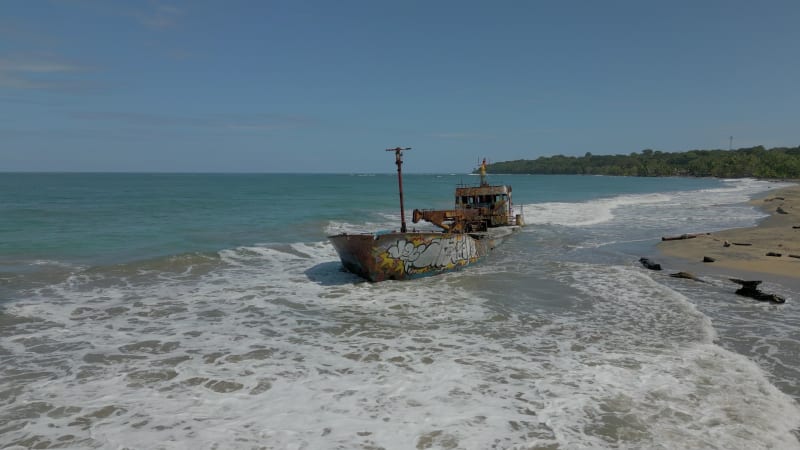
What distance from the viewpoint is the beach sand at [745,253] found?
52.0 feet

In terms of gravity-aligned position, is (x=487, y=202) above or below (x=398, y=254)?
above

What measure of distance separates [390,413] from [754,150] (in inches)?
8654

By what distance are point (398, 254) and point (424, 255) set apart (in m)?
1.02

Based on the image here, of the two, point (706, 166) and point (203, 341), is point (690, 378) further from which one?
point (706, 166)

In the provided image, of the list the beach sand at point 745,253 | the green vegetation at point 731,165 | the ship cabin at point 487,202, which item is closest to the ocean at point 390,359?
the beach sand at point 745,253

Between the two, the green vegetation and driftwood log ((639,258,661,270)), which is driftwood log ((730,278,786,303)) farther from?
the green vegetation

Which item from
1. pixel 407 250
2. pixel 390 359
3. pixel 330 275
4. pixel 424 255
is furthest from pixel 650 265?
pixel 390 359

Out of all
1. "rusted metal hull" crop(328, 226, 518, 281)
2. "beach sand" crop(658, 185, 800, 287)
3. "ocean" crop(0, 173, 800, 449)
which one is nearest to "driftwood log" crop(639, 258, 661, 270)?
"ocean" crop(0, 173, 800, 449)

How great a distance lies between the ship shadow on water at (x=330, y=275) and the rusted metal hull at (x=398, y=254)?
30cm

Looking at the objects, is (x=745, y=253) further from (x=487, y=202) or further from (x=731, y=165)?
(x=731, y=165)

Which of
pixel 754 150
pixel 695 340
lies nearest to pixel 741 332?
pixel 695 340

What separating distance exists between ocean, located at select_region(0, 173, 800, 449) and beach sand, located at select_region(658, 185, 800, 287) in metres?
1.70

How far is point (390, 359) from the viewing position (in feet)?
28.5

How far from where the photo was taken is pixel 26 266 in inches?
682
